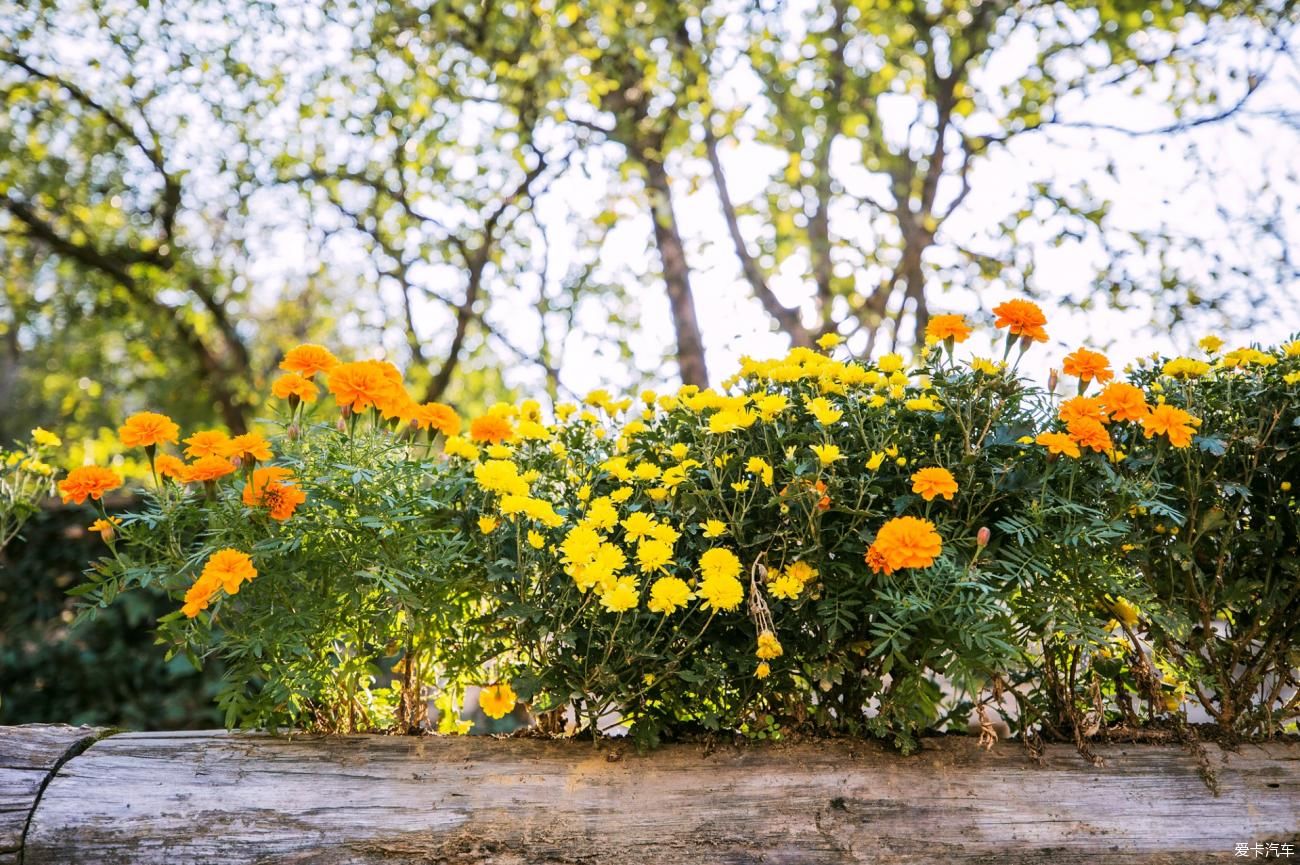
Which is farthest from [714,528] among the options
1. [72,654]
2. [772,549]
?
[72,654]

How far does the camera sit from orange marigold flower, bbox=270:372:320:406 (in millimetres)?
2105

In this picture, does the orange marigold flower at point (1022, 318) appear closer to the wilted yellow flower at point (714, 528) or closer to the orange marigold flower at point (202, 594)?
the wilted yellow flower at point (714, 528)

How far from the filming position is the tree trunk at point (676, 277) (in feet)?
19.1

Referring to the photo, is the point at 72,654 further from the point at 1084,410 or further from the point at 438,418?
the point at 1084,410

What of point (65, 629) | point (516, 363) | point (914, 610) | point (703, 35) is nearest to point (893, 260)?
point (703, 35)

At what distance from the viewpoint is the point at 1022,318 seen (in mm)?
2035

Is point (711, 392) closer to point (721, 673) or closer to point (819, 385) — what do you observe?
point (819, 385)

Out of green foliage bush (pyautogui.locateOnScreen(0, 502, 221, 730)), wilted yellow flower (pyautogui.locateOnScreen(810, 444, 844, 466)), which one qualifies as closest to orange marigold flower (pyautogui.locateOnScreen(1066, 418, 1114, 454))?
wilted yellow flower (pyautogui.locateOnScreen(810, 444, 844, 466))

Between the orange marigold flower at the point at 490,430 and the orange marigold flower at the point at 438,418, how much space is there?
0.17 ft

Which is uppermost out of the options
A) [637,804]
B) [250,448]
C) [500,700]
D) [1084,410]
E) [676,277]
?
[676,277]

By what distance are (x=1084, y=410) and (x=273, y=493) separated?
1.84 metres

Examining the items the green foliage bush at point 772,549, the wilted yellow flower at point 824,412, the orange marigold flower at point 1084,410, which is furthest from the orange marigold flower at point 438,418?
the orange marigold flower at point 1084,410

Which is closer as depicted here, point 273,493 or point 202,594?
point 202,594

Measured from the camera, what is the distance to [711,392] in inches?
87.4
